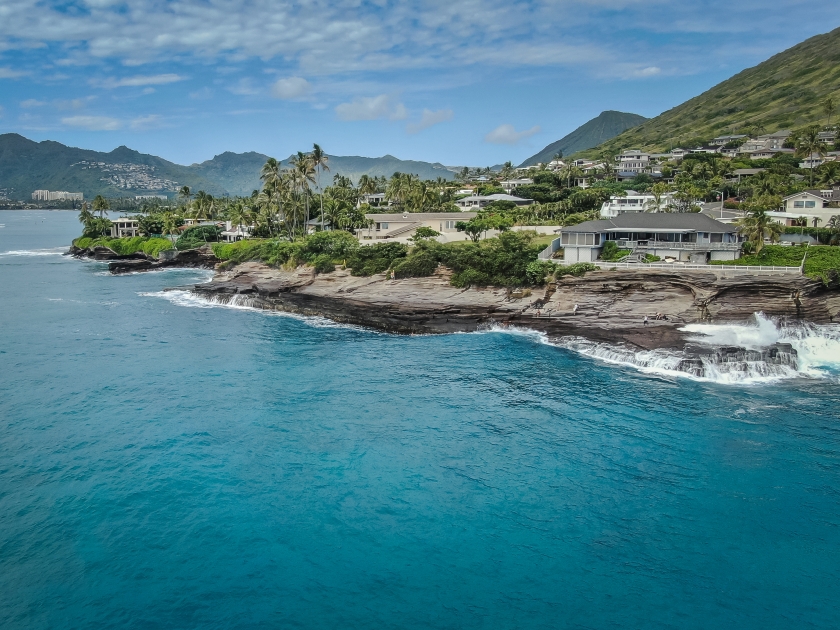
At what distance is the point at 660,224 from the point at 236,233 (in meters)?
78.5

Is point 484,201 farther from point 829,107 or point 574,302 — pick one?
point 829,107

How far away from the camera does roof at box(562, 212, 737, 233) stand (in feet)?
186

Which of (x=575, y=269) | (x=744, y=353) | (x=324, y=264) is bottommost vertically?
(x=744, y=353)

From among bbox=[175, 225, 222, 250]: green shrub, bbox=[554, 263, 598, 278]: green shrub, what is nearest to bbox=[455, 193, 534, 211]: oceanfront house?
bbox=[175, 225, 222, 250]: green shrub

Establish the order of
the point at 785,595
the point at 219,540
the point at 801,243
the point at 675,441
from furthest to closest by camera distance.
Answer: the point at 801,243, the point at 675,441, the point at 219,540, the point at 785,595

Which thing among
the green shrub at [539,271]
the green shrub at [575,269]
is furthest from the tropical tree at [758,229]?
the green shrub at [539,271]

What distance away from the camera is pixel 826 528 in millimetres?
22734

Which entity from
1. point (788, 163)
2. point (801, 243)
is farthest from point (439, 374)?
point (788, 163)

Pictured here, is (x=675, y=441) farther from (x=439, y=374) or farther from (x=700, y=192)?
(x=700, y=192)

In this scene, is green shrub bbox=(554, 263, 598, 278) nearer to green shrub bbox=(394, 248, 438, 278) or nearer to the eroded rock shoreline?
the eroded rock shoreline

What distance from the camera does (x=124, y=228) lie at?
136500 mm

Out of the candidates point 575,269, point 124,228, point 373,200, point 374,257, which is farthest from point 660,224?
point 124,228

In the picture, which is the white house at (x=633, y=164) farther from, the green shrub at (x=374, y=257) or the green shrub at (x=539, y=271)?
the green shrub at (x=539, y=271)

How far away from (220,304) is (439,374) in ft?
123
